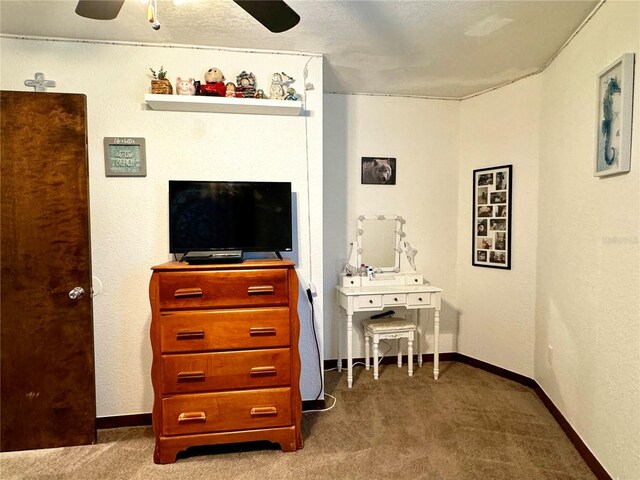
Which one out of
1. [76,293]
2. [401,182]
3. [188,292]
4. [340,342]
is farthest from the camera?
[401,182]

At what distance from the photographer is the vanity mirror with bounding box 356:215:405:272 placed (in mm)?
3248

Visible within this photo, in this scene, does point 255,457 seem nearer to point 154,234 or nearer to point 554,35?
point 154,234

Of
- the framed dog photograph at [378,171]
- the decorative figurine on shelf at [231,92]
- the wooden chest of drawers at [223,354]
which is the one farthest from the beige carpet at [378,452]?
the decorative figurine on shelf at [231,92]

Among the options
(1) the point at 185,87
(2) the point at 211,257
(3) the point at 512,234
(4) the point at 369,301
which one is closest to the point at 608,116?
(3) the point at 512,234

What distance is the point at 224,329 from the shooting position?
1970mm

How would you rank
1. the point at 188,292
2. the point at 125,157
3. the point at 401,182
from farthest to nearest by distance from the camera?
1. the point at 401,182
2. the point at 125,157
3. the point at 188,292

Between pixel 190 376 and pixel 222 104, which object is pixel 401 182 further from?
pixel 190 376

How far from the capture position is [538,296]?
2.73 meters

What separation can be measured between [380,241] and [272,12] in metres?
2.21

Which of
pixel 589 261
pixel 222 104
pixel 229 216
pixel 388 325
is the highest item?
pixel 222 104

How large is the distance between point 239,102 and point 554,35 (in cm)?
203

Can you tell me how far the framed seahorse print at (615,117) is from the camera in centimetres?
162

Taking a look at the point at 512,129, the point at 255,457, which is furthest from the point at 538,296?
the point at 255,457

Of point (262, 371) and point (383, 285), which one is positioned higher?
point (383, 285)
